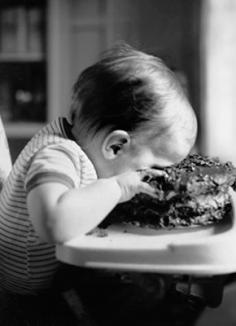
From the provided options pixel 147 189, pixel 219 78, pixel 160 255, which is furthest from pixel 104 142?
pixel 219 78

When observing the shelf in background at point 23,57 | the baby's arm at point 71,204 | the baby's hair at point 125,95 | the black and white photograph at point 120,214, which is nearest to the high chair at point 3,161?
the black and white photograph at point 120,214

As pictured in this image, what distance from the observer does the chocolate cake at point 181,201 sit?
96 cm

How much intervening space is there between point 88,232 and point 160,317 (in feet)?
0.53

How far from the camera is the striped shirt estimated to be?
102cm

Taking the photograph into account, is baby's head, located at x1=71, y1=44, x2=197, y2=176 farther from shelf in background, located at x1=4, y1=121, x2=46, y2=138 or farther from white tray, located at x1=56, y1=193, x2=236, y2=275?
shelf in background, located at x1=4, y1=121, x2=46, y2=138

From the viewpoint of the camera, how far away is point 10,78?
564 cm

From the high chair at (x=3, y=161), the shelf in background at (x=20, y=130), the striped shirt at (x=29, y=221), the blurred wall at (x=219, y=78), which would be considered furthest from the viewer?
the shelf in background at (x=20, y=130)

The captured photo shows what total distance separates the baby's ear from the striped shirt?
0.03m

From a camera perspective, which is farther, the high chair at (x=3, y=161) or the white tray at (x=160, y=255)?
the high chair at (x=3, y=161)

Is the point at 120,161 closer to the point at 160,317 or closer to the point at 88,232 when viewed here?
the point at 88,232

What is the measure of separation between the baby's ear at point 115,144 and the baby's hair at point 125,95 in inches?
0.5

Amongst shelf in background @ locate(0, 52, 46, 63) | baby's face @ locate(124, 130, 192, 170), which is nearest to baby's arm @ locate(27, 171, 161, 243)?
baby's face @ locate(124, 130, 192, 170)

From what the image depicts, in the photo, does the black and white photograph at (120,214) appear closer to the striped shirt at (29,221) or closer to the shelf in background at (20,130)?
the striped shirt at (29,221)

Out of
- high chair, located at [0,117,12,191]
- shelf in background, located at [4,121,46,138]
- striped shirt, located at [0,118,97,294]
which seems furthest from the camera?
shelf in background, located at [4,121,46,138]
